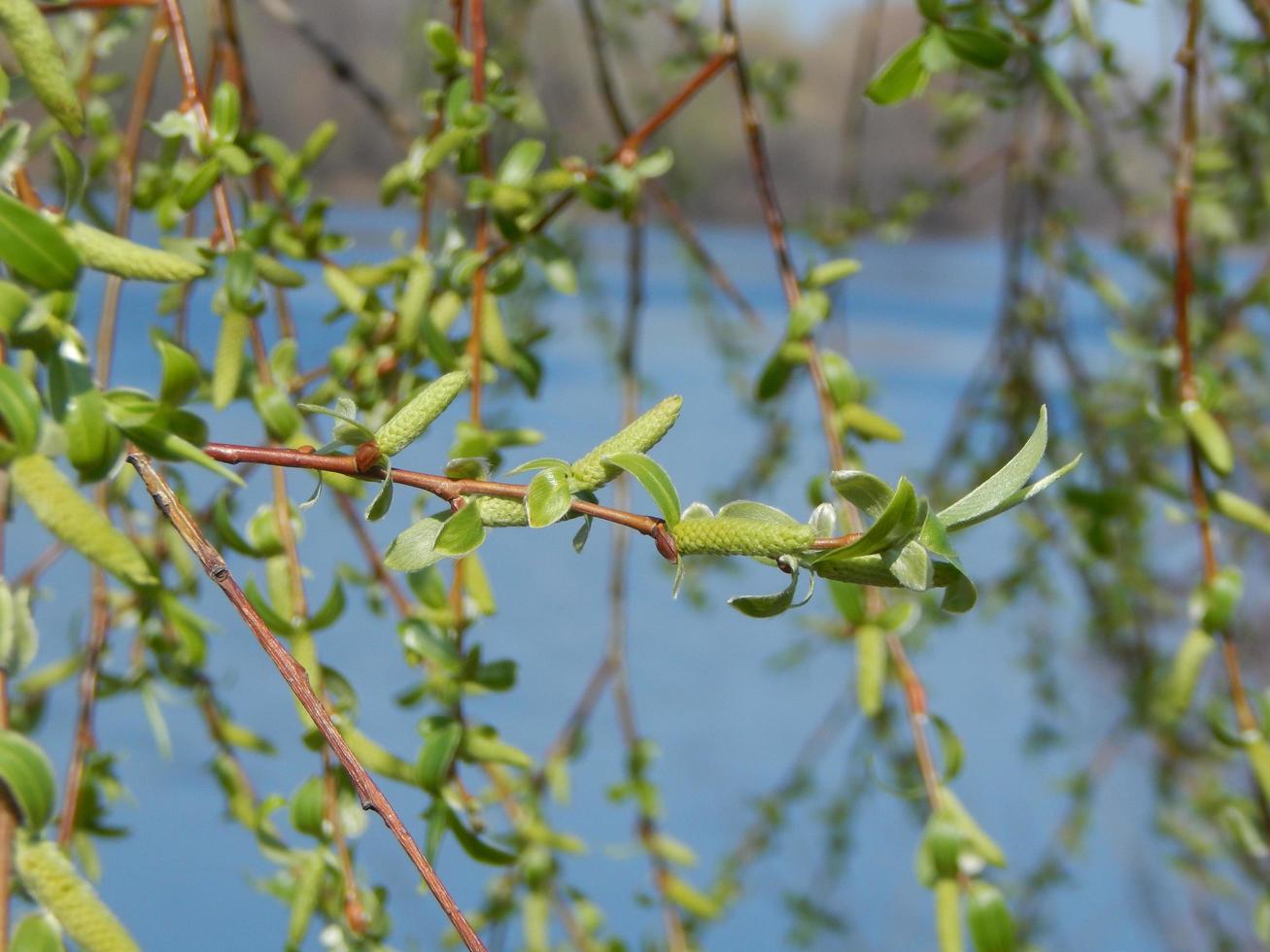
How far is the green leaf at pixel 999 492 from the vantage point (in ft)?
0.69

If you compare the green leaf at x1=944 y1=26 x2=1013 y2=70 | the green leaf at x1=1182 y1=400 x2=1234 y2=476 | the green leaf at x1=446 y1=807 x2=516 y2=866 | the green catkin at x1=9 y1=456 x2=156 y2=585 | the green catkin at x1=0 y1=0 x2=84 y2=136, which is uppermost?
the green leaf at x1=944 y1=26 x2=1013 y2=70

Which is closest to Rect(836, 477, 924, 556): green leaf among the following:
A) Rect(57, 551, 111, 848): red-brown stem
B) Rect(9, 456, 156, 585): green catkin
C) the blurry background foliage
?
the blurry background foliage

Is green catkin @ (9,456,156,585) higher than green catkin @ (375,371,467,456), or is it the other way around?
green catkin @ (375,371,467,456)

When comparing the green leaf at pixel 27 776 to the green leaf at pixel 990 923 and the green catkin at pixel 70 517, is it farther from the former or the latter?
the green leaf at pixel 990 923

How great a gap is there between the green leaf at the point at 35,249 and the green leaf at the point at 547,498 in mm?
91

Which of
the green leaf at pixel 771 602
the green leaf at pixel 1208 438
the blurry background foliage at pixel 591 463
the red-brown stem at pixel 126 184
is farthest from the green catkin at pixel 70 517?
the green leaf at pixel 1208 438

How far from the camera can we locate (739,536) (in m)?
0.22

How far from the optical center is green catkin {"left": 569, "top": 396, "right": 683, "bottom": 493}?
239mm

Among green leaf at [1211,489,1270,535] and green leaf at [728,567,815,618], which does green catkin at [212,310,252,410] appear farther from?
green leaf at [1211,489,1270,535]

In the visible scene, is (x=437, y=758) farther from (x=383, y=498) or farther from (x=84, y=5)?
(x=84, y=5)

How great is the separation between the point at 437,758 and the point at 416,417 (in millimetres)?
134

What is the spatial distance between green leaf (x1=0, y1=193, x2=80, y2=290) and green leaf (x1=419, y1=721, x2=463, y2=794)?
16 cm

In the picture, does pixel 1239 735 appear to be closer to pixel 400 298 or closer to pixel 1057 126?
pixel 400 298

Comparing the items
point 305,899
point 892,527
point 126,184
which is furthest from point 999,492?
point 126,184
